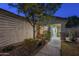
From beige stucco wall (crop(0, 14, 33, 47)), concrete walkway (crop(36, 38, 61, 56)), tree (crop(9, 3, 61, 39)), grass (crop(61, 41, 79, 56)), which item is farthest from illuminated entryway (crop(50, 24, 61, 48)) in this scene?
beige stucco wall (crop(0, 14, 33, 47))

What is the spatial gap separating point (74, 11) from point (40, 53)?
1305 millimetres

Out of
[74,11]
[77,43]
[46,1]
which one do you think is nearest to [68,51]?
[77,43]

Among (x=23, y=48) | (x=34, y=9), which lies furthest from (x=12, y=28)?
(x=34, y=9)

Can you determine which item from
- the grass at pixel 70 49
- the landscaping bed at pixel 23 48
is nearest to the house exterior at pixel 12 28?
the landscaping bed at pixel 23 48

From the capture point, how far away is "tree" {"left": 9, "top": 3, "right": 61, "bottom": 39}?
4445mm

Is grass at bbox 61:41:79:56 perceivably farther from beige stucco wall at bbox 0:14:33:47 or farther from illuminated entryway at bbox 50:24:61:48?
beige stucco wall at bbox 0:14:33:47

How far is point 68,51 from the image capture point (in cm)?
451

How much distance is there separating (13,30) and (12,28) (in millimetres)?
57

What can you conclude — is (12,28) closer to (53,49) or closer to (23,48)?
(23,48)

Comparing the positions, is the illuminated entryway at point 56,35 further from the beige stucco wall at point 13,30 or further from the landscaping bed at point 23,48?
the beige stucco wall at point 13,30

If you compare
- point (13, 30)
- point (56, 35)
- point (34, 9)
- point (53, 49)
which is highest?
point (34, 9)

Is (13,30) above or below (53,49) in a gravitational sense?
above

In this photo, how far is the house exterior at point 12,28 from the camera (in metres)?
4.36

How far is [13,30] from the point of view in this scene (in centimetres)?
447
